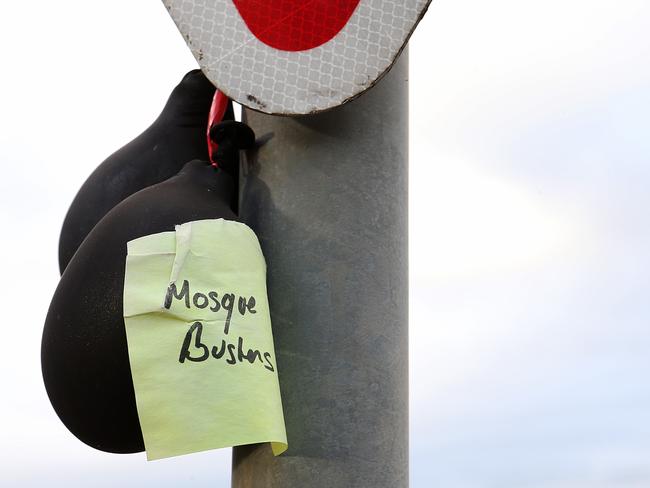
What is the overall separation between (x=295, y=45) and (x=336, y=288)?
46 cm

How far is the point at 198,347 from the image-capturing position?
1825 millimetres

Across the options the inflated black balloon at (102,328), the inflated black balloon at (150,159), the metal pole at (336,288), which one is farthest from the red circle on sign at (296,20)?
the inflated black balloon at (150,159)

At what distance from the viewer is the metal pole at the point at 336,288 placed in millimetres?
1905

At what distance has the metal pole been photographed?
6.25ft

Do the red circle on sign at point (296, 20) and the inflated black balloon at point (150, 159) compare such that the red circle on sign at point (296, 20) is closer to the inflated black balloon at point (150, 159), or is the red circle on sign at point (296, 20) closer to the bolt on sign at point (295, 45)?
the bolt on sign at point (295, 45)

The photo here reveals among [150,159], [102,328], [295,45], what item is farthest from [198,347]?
[150,159]

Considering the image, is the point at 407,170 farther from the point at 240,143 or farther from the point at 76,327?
the point at 76,327

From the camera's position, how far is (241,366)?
184 centimetres

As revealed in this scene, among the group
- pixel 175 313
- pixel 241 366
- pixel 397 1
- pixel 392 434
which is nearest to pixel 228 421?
pixel 241 366

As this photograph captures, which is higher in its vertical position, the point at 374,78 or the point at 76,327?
the point at 374,78

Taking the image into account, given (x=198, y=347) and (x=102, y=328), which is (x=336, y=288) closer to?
(x=198, y=347)

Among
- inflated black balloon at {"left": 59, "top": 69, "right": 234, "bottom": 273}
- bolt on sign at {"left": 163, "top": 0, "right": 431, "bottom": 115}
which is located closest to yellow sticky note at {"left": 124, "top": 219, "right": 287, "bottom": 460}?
bolt on sign at {"left": 163, "top": 0, "right": 431, "bottom": 115}

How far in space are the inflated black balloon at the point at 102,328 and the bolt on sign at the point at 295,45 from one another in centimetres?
26

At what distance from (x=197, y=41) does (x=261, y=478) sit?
819 millimetres
